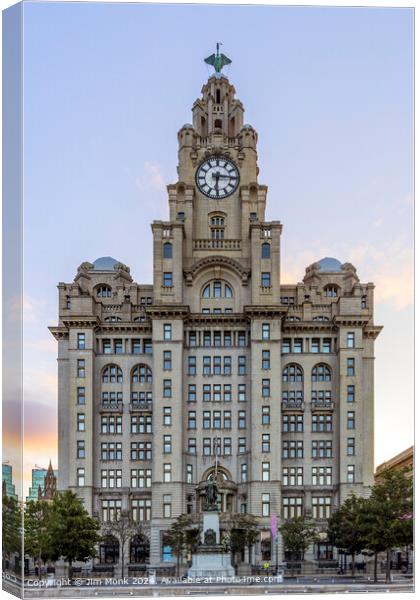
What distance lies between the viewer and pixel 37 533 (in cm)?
7506

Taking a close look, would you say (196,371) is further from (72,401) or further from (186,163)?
(186,163)

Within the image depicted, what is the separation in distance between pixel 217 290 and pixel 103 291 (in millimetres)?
11411

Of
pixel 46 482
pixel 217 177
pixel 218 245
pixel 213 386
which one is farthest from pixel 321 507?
pixel 46 482

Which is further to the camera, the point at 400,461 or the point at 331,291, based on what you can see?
the point at 331,291

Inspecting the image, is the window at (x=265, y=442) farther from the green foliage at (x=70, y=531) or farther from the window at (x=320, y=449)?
the green foliage at (x=70, y=531)

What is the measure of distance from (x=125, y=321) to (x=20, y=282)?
169 feet

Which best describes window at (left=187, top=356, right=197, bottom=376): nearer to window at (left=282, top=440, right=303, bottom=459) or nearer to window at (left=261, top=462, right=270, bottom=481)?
window at (left=261, top=462, right=270, bottom=481)

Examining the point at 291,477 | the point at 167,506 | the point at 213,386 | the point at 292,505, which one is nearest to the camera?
the point at 167,506

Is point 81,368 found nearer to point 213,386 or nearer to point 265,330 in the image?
point 213,386

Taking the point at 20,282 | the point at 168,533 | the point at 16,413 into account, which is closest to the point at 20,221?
the point at 20,282

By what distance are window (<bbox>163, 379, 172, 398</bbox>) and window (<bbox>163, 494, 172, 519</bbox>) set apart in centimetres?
884

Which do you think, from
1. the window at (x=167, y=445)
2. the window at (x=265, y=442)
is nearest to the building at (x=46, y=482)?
the window at (x=167, y=445)

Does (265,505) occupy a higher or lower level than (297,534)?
higher

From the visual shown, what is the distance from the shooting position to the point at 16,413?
50.1 meters
